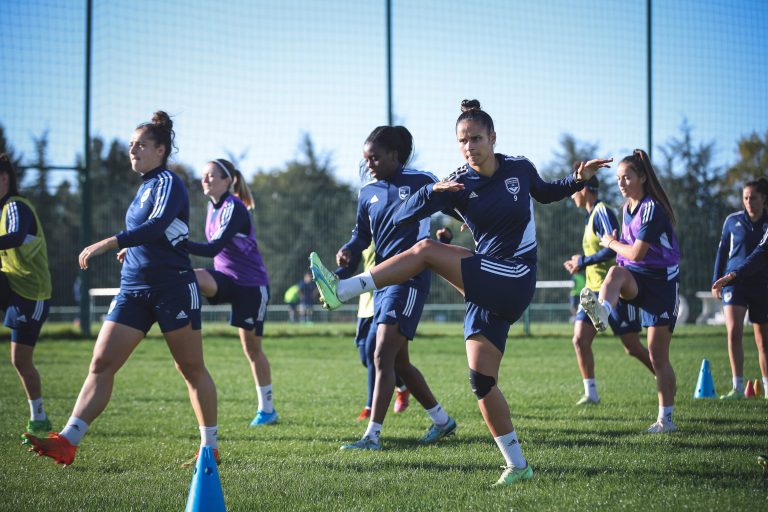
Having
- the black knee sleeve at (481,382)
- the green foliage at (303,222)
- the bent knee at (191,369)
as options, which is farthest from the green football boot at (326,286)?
the green foliage at (303,222)

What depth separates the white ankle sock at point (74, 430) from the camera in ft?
17.0

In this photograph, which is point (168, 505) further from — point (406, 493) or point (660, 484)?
point (660, 484)

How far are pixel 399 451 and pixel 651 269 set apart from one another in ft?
8.72

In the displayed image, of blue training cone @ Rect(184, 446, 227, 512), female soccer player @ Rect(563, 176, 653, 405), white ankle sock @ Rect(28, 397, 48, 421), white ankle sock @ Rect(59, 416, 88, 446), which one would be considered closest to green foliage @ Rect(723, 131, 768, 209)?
female soccer player @ Rect(563, 176, 653, 405)

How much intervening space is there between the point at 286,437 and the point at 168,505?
2.45 m

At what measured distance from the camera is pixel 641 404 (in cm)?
830

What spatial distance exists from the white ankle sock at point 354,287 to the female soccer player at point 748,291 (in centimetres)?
554

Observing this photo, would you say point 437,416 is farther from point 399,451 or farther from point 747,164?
point 747,164

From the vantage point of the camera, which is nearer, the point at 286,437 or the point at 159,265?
the point at 159,265

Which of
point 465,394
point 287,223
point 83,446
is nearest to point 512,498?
point 83,446

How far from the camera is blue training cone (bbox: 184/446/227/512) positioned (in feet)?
12.4

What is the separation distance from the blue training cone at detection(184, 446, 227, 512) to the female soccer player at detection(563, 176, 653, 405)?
4555mm

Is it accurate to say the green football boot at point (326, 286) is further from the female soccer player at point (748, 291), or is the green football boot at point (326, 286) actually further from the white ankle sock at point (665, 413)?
the female soccer player at point (748, 291)

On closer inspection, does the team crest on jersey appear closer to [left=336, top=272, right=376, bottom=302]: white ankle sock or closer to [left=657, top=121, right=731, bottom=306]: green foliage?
[left=336, top=272, right=376, bottom=302]: white ankle sock
